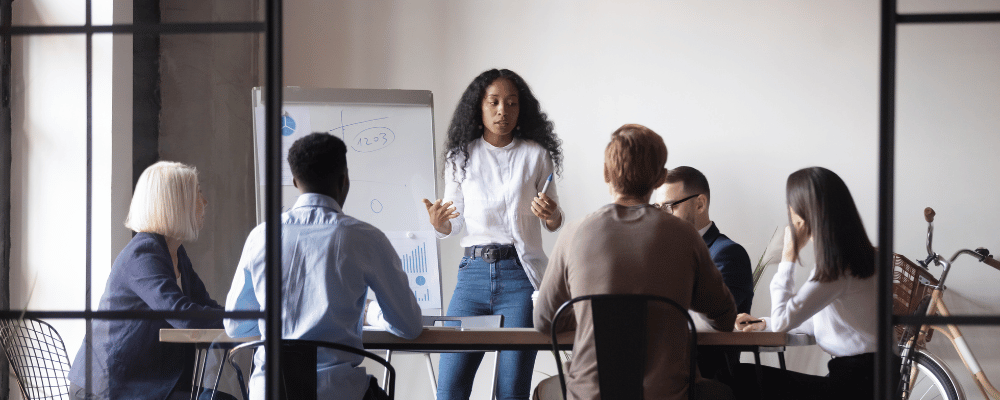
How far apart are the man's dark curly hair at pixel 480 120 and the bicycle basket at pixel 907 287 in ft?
4.88

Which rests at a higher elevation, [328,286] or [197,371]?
[328,286]

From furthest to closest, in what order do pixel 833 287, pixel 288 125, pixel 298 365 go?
pixel 288 125 < pixel 833 287 < pixel 298 365

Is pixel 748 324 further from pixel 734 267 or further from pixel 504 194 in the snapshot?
pixel 504 194

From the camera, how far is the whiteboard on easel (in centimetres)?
347

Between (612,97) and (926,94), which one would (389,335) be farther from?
(612,97)

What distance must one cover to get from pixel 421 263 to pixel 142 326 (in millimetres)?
1793

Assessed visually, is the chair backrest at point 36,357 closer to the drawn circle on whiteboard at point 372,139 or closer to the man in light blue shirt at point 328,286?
the man in light blue shirt at point 328,286

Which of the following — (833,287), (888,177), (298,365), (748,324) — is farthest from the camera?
(748,324)

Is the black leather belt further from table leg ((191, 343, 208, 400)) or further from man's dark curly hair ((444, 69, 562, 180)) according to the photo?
table leg ((191, 343, 208, 400))

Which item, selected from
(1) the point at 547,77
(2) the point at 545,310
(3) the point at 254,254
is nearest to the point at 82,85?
(3) the point at 254,254

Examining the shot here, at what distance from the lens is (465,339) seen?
75.1 inches

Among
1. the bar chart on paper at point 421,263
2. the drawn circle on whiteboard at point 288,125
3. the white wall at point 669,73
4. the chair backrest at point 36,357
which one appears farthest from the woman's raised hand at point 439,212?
the white wall at point 669,73

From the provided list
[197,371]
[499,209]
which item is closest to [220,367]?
[197,371]

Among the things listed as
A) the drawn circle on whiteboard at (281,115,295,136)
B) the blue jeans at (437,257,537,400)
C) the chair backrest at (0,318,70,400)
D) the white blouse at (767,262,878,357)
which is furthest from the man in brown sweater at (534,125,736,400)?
the drawn circle on whiteboard at (281,115,295,136)
